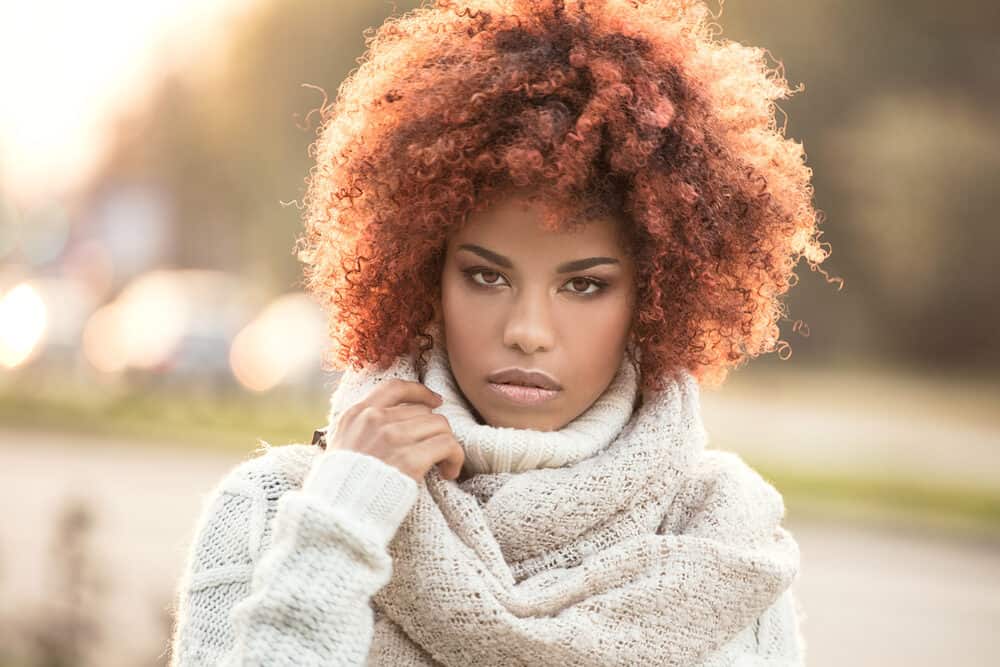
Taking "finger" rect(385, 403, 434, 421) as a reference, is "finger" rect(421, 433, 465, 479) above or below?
below

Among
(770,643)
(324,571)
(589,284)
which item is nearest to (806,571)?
(770,643)

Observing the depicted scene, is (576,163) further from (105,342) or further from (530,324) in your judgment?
(105,342)

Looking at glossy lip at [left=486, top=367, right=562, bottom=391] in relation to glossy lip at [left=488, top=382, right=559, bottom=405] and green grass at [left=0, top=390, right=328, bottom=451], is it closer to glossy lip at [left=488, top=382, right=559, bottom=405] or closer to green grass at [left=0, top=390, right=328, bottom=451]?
glossy lip at [left=488, top=382, right=559, bottom=405]

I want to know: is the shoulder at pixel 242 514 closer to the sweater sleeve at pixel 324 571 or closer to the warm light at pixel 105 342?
the sweater sleeve at pixel 324 571

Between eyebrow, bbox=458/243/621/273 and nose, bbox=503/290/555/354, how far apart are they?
2.2 inches

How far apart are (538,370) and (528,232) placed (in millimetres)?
231

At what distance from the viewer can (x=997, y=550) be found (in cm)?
841

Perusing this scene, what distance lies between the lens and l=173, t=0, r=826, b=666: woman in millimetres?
2035

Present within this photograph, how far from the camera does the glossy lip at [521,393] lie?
210cm

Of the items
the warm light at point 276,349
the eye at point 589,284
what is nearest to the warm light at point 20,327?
the warm light at point 276,349

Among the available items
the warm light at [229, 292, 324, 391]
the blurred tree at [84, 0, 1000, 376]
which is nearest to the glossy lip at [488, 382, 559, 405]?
the warm light at [229, 292, 324, 391]

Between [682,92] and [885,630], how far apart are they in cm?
531

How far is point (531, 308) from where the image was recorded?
2.04 meters

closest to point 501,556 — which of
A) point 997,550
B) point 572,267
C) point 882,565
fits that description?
point 572,267
